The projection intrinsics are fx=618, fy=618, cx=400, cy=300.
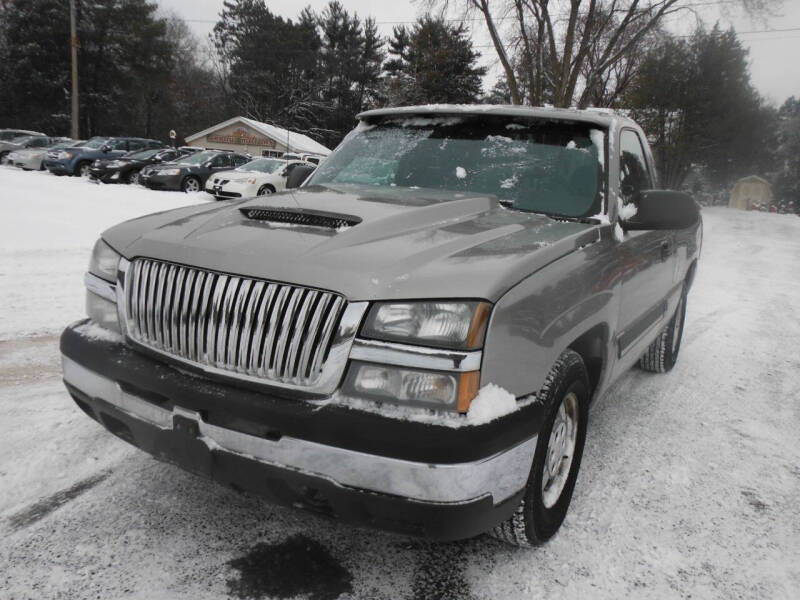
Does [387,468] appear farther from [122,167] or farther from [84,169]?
[84,169]

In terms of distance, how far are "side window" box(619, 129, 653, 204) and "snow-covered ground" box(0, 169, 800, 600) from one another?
4.82ft

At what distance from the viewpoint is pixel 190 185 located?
19094 millimetres

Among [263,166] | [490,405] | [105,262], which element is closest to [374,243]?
[490,405]

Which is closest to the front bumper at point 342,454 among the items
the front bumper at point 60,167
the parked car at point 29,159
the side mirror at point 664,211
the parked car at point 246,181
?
the side mirror at point 664,211

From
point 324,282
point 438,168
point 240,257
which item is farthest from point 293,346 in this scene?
point 438,168

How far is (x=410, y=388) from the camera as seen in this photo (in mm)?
1858

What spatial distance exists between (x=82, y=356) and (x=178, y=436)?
61 centimetres

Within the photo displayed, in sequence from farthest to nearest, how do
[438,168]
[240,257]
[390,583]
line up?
[438,168], [390,583], [240,257]

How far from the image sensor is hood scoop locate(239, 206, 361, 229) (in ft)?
7.82

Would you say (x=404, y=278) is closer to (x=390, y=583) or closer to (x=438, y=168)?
(x=390, y=583)

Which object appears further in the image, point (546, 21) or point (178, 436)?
point (546, 21)

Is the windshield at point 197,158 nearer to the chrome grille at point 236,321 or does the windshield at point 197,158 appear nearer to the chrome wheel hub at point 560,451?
the chrome grille at point 236,321

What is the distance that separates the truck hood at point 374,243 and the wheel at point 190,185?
1722 centimetres

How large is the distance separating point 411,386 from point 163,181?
1842 cm
